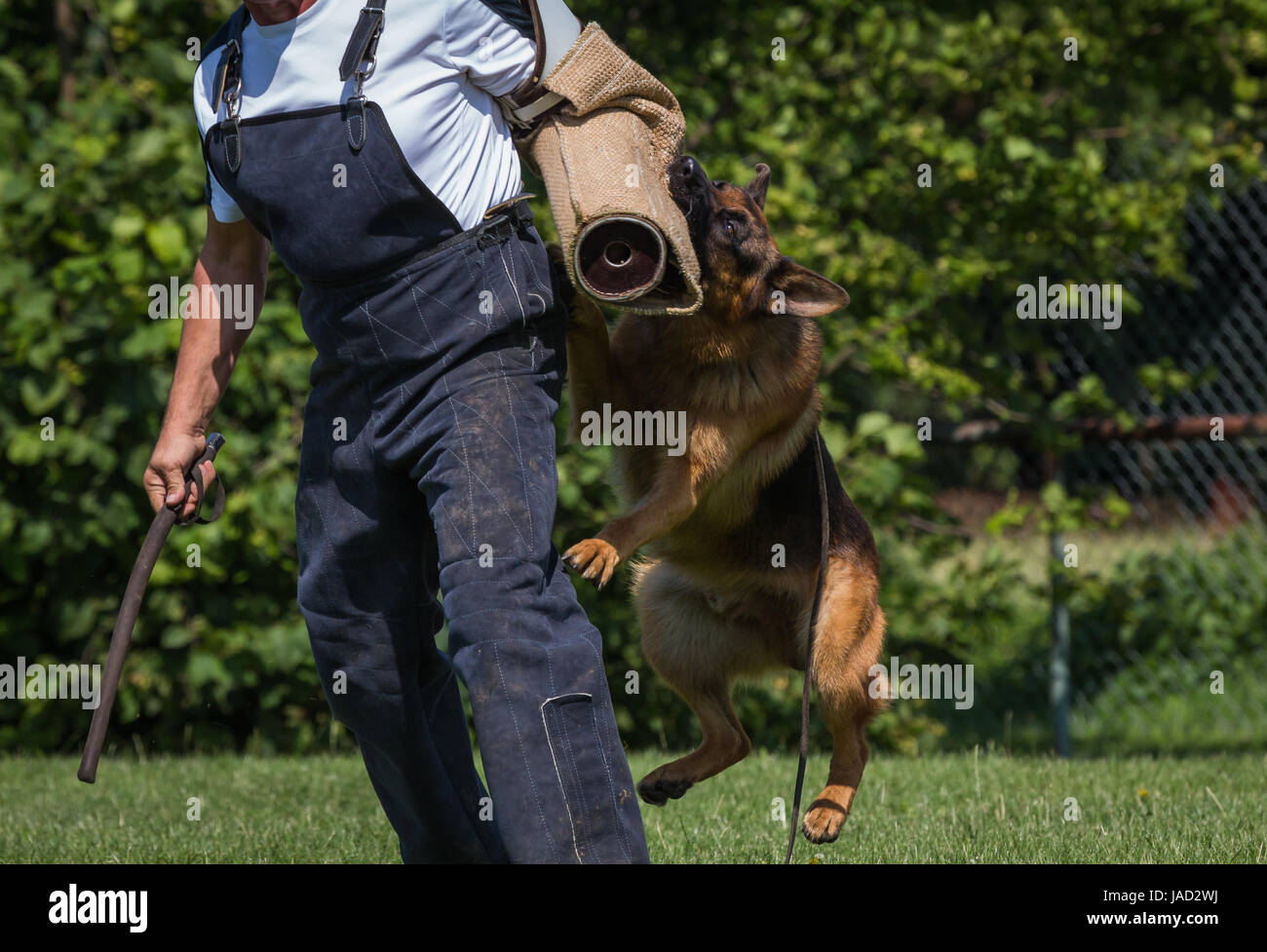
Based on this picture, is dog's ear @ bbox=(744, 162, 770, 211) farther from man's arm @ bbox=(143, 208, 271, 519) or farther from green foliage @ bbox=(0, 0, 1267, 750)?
green foliage @ bbox=(0, 0, 1267, 750)

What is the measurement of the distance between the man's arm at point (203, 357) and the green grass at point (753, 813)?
1203 mm

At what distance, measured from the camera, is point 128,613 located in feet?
9.96

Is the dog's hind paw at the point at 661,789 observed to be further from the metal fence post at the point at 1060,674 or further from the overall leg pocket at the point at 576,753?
the metal fence post at the point at 1060,674

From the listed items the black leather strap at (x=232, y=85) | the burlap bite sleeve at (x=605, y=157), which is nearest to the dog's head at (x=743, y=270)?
the burlap bite sleeve at (x=605, y=157)

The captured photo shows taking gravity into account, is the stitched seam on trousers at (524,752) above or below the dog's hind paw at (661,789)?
above

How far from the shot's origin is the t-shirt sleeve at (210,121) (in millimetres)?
2809

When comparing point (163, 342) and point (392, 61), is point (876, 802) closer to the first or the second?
point (392, 61)

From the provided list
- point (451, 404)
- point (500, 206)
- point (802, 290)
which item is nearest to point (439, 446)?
point (451, 404)

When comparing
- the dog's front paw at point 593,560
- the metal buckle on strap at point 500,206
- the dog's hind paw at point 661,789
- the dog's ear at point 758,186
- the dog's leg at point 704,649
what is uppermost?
the dog's ear at point 758,186

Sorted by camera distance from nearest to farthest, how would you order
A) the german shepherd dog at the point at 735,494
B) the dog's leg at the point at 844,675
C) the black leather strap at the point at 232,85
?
the black leather strap at the point at 232,85 < the german shepherd dog at the point at 735,494 < the dog's leg at the point at 844,675

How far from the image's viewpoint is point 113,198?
5957 mm

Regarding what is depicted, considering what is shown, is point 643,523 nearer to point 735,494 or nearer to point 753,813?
point 735,494

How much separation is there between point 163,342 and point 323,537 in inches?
128
